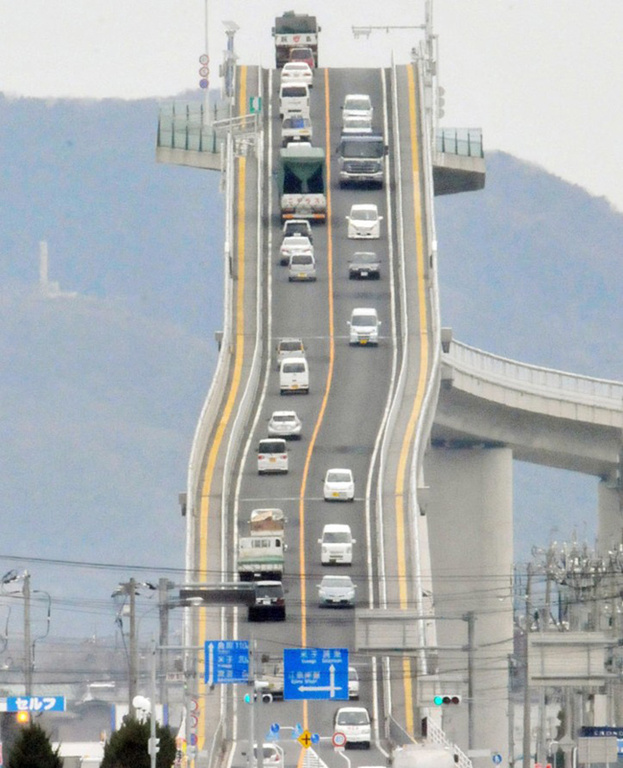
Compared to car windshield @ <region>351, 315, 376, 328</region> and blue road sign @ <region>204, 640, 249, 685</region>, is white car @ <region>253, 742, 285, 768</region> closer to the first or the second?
blue road sign @ <region>204, 640, 249, 685</region>

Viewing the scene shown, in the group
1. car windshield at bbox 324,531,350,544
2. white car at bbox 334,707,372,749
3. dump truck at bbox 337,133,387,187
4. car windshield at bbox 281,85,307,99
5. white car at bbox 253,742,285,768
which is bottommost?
white car at bbox 253,742,285,768

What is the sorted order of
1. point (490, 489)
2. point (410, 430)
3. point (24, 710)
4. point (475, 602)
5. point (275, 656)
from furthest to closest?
point (475, 602)
point (490, 489)
point (410, 430)
point (275, 656)
point (24, 710)

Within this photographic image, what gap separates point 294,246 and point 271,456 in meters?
22.6

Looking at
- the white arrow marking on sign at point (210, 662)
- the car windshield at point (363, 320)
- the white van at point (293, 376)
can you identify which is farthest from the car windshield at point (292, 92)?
the white arrow marking on sign at point (210, 662)

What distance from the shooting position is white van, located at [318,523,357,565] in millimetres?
103188

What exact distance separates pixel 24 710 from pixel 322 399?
4775 centimetres

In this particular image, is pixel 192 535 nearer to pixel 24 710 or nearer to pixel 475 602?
pixel 24 710

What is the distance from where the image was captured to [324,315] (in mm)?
128000

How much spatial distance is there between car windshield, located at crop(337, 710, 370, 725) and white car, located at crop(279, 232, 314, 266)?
157ft

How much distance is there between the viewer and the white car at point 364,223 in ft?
436

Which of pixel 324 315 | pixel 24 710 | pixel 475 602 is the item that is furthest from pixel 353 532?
pixel 475 602

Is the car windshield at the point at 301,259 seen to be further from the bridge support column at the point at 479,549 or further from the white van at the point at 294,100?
the bridge support column at the point at 479,549

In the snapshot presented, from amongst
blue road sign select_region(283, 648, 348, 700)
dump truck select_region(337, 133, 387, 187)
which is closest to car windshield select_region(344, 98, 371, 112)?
dump truck select_region(337, 133, 387, 187)

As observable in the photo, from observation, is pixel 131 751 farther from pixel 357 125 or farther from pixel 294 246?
pixel 357 125
